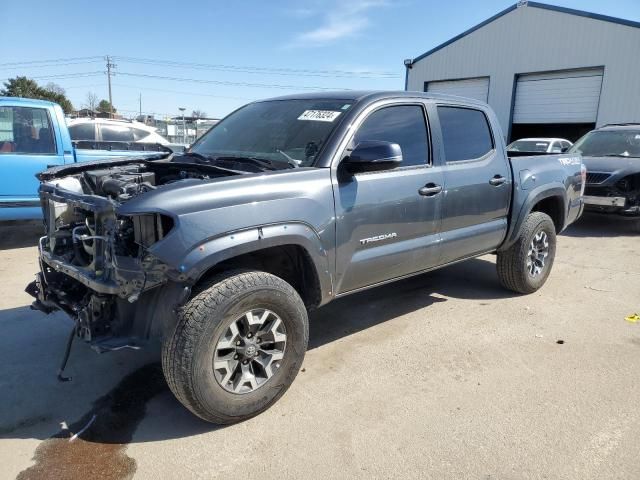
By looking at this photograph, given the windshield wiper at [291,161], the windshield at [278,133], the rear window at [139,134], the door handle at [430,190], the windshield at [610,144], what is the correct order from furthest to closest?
the rear window at [139,134] → the windshield at [610,144] → the door handle at [430,190] → the windshield at [278,133] → the windshield wiper at [291,161]

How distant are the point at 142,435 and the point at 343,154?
204 cm

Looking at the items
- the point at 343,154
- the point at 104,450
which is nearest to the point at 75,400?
the point at 104,450

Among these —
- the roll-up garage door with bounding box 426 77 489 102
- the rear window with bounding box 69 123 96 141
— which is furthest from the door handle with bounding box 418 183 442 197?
the roll-up garage door with bounding box 426 77 489 102

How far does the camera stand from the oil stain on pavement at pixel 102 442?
2.46m

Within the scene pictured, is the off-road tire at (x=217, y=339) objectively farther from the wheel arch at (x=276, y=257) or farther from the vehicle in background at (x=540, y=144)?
the vehicle in background at (x=540, y=144)

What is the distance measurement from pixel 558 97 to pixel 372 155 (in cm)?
1969

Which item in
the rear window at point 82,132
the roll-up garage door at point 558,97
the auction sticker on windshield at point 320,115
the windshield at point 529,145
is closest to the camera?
the auction sticker on windshield at point 320,115

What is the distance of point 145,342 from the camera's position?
8.98 ft

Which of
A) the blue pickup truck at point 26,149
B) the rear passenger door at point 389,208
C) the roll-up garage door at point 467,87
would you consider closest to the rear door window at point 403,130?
the rear passenger door at point 389,208

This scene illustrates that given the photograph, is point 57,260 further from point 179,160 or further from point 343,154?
point 343,154

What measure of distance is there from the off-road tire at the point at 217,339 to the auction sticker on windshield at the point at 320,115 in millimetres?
1265

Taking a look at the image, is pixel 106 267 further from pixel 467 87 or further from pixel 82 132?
pixel 467 87

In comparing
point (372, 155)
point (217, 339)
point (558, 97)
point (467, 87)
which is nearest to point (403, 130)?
point (372, 155)

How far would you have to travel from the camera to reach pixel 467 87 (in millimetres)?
23141
